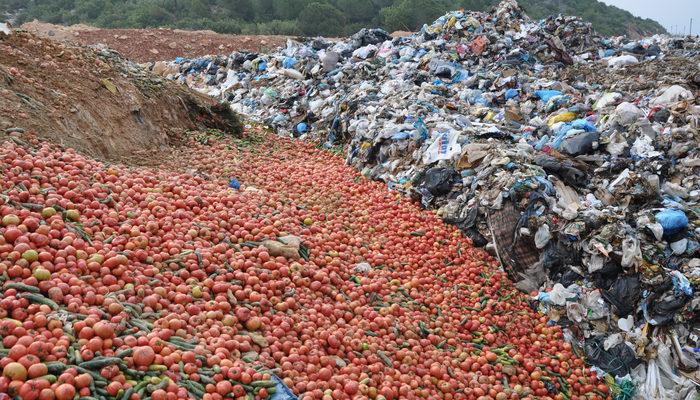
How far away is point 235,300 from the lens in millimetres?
3846

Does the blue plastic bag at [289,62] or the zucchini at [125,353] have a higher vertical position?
the blue plastic bag at [289,62]

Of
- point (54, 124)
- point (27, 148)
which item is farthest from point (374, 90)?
point (27, 148)

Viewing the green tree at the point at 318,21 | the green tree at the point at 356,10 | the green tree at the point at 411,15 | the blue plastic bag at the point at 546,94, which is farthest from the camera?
the green tree at the point at 356,10

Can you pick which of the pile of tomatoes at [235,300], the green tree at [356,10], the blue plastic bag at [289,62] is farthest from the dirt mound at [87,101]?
the green tree at [356,10]

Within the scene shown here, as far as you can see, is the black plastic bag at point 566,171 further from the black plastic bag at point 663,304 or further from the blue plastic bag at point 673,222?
the black plastic bag at point 663,304

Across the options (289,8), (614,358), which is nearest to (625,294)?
(614,358)

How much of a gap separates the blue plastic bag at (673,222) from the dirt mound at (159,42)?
49.9ft

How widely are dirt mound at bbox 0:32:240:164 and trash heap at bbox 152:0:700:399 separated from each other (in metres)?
2.93

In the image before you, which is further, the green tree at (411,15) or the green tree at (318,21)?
the green tree at (411,15)

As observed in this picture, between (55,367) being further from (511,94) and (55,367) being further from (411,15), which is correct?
(411,15)

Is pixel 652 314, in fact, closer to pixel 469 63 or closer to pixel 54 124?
pixel 54 124

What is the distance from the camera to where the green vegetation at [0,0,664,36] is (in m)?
29.4

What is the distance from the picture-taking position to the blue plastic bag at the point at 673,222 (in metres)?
4.91

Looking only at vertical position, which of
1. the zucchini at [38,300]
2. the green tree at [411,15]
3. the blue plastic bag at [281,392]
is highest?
the green tree at [411,15]
